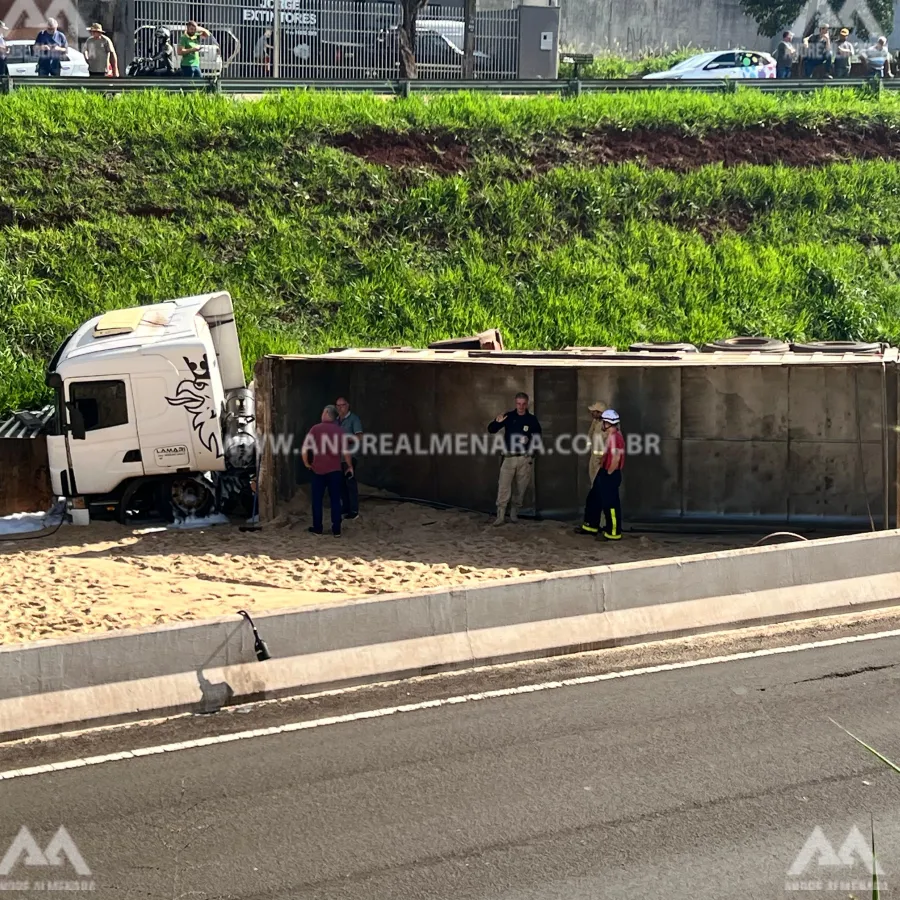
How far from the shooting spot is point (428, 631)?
11.3 metres

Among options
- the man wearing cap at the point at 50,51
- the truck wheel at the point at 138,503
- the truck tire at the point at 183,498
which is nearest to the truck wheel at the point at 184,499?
the truck tire at the point at 183,498

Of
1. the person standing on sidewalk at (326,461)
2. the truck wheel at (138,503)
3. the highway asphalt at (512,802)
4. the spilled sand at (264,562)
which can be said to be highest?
the person standing on sidewalk at (326,461)

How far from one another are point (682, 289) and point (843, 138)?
8.23 m

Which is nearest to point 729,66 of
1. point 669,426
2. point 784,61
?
point 784,61

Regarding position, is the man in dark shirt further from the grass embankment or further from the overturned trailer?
the grass embankment

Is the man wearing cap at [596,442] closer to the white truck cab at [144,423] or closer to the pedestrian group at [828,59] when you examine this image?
the white truck cab at [144,423]

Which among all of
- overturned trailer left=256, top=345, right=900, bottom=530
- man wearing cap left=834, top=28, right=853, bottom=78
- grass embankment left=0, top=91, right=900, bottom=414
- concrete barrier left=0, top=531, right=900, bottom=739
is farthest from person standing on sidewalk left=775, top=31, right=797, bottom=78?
concrete barrier left=0, top=531, right=900, bottom=739

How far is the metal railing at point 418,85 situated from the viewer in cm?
2853

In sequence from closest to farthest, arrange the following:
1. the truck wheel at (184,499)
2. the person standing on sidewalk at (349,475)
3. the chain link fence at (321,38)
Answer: the person standing on sidewalk at (349,475) < the truck wheel at (184,499) < the chain link fence at (321,38)

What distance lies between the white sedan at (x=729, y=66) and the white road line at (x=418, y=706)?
29068 mm

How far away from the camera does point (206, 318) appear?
61.2ft

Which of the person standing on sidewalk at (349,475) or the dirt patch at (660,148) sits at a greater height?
the dirt patch at (660,148)

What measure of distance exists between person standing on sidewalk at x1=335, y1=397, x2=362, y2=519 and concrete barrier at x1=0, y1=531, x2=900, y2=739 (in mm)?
5676

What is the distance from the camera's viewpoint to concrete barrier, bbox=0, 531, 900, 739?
9984mm
